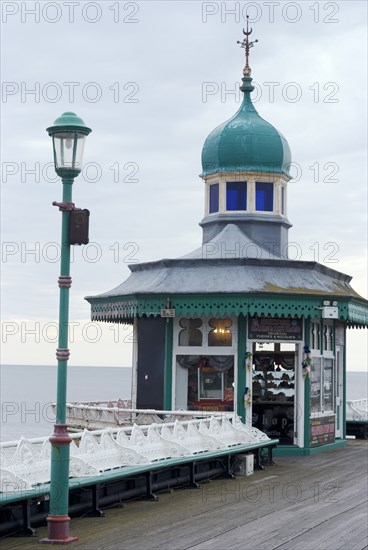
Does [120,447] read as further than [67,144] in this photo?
Yes

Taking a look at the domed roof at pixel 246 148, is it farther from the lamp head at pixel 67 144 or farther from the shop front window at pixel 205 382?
the lamp head at pixel 67 144

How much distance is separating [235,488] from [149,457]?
2362 millimetres

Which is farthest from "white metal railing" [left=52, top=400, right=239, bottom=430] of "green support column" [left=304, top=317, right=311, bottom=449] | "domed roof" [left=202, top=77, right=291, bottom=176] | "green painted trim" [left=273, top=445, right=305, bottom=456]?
"domed roof" [left=202, top=77, right=291, bottom=176]

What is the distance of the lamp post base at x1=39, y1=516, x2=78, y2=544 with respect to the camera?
13.3m

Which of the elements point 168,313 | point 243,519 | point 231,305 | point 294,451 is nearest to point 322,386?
point 294,451

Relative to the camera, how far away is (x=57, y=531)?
13.3 meters

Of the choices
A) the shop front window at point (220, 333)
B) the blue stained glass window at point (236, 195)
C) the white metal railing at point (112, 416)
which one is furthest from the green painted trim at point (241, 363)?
the blue stained glass window at point (236, 195)

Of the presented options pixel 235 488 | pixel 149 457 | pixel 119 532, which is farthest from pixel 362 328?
pixel 119 532

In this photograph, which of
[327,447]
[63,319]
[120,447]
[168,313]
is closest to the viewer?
[63,319]

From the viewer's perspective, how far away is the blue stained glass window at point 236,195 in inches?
→ 1094

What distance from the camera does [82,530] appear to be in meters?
14.3

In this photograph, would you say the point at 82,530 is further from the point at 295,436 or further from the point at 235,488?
the point at 295,436

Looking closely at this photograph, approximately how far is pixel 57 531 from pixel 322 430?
1429 cm

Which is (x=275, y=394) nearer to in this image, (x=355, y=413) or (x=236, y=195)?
(x=236, y=195)
